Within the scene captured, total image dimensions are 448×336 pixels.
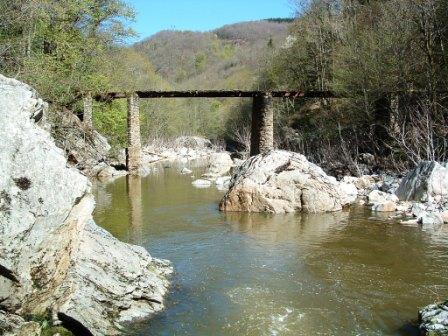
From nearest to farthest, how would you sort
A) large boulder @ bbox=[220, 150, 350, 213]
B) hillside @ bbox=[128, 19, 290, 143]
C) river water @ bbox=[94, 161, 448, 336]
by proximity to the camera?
river water @ bbox=[94, 161, 448, 336]
large boulder @ bbox=[220, 150, 350, 213]
hillside @ bbox=[128, 19, 290, 143]

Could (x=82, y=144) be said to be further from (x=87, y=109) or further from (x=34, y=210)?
(x=34, y=210)

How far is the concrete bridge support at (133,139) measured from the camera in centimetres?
2961

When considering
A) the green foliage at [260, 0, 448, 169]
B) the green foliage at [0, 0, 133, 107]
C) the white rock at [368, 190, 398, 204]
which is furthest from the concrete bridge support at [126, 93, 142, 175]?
the white rock at [368, 190, 398, 204]

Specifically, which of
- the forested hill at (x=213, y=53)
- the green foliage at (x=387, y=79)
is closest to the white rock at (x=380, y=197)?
the green foliage at (x=387, y=79)

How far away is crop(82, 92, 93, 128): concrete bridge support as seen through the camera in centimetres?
2775

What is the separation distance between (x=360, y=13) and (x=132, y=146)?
2133 centimetres

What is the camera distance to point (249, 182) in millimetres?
15727

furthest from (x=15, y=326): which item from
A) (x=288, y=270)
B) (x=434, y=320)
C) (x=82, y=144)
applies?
(x=82, y=144)

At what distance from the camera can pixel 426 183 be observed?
610 inches

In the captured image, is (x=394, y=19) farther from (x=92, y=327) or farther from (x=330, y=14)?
(x=92, y=327)

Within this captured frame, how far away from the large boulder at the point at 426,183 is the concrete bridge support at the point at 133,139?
1729 centimetres

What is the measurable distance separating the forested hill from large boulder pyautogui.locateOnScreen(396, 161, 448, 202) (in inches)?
2219

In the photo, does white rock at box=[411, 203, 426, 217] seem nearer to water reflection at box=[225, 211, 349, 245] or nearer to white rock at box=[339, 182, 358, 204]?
water reflection at box=[225, 211, 349, 245]

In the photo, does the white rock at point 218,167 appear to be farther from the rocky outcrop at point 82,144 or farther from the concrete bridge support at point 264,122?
the rocky outcrop at point 82,144
